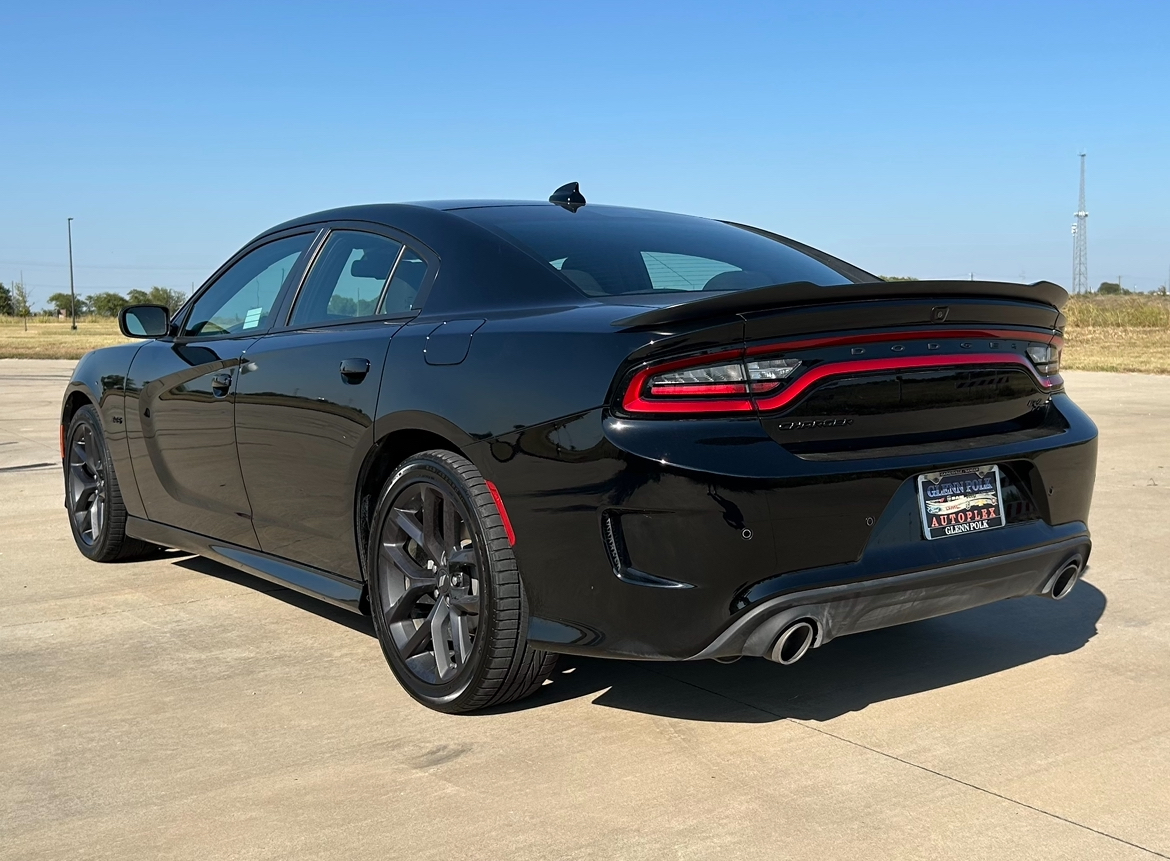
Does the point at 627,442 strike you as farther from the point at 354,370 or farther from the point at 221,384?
the point at 221,384

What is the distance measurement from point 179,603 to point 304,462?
130 centimetres

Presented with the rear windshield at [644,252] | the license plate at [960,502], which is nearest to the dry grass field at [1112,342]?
the rear windshield at [644,252]

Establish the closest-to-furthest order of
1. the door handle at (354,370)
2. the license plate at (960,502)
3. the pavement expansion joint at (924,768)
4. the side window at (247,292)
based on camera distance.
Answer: the pavement expansion joint at (924,768) < the license plate at (960,502) < the door handle at (354,370) < the side window at (247,292)

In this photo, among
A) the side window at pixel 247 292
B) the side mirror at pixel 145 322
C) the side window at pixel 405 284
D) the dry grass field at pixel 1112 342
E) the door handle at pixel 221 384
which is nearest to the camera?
the side window at pixel 405 284

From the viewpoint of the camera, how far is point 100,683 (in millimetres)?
4055

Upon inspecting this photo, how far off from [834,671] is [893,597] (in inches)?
33.6

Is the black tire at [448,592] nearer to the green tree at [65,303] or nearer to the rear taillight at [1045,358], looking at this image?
the rear taillight at [1045,358]

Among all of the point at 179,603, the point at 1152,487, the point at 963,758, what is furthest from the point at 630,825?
the point at 1152,487

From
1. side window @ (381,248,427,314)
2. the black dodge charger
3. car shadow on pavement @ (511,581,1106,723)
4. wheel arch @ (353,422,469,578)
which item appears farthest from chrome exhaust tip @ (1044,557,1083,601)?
side window @ (381,248,427,314)

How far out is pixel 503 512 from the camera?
3.43 metres

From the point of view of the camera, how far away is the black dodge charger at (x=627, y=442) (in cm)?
311

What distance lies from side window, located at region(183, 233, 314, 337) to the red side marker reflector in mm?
1654

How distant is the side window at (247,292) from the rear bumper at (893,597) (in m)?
2.41

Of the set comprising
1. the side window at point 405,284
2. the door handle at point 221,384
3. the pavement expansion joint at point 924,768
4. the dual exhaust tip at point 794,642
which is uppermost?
the side window at point 405,284
